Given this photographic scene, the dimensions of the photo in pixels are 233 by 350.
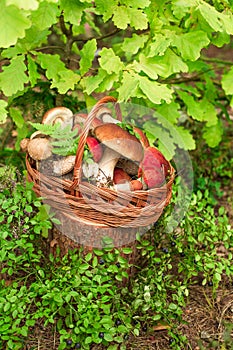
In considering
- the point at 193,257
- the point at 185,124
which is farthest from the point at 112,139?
the point at 185,124

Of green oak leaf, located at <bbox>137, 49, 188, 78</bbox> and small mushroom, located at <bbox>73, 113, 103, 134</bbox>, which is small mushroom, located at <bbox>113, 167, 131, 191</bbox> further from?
green oak leaf, located at <bbox>137, 49, 188, 78</bbox>

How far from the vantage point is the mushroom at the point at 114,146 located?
9.15 ft

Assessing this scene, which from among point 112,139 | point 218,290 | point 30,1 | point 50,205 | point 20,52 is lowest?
point 218,290

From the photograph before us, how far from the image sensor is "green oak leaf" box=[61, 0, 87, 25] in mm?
2762

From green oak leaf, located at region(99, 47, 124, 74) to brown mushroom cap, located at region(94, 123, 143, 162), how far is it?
28cm

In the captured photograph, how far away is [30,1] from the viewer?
6.35ft

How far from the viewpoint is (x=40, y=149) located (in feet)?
9.37

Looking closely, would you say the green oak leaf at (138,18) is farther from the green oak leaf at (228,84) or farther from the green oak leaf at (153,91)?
the green oak leaf at (228,84)

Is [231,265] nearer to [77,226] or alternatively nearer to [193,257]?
[193,257]

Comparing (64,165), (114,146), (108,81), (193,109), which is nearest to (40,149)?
(64,165)

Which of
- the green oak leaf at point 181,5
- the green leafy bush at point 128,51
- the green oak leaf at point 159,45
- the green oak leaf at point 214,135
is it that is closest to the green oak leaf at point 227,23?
the green leafy bush at point 128,51

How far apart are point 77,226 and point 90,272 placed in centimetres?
25

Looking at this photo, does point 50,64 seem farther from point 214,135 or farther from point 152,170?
point 214,135

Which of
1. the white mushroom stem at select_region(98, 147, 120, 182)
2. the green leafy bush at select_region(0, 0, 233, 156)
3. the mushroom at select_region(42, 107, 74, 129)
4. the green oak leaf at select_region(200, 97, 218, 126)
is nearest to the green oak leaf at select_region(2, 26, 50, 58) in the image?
the green leafy bush at select_region(0, 0, 233, 156)
